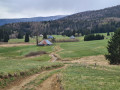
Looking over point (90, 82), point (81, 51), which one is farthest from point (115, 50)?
point (90, 82)

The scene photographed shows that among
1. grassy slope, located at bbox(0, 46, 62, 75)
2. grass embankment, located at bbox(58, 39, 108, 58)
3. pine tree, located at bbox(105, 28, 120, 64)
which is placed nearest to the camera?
grassy slope, located at bbox(0, 46, 62, 75)

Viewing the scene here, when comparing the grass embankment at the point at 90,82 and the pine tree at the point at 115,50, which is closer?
the grass embankment at the point at 90,82

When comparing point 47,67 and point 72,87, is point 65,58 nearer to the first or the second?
point 47,67

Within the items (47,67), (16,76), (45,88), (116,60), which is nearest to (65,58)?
(116,60)

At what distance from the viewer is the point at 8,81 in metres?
16.0

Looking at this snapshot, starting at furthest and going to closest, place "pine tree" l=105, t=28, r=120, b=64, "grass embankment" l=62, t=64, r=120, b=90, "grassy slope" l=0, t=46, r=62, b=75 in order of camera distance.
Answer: "pine tree" l=105, t=28, r=120, b=64 → "grassy slope" l=0, t=46, r=62, b=75 → "grass embankment" l=62, t=64, r=120, b=90

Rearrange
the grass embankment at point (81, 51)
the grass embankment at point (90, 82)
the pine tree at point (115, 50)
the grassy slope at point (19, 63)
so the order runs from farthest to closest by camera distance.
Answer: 1. the grass embankment at point (81, 51)
2. the pine tree at point (115, 50)
3. the grassy slope at point (19, 63)
4. the grass embankment at point (90, 82)

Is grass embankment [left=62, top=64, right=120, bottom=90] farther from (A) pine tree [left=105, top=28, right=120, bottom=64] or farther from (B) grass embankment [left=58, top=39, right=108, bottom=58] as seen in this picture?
(B) grass embankment [left=58, top=39, right=108, bottom=58]

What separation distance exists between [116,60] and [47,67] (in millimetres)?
24734

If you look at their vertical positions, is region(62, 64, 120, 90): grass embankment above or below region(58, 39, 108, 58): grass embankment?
above

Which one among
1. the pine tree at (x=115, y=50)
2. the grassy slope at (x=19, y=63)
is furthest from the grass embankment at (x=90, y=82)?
the pine tree at (x=115, y=50)

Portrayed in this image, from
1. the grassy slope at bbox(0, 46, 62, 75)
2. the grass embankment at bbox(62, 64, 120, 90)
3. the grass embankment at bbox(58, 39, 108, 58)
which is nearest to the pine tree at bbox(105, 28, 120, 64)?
the grass embankment at bbox(58, 39, 108, 58)

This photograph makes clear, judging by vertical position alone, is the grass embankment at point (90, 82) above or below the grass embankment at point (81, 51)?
above

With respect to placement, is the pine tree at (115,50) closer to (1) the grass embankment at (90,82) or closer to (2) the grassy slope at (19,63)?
(2) the grassy slope at (19,63)
